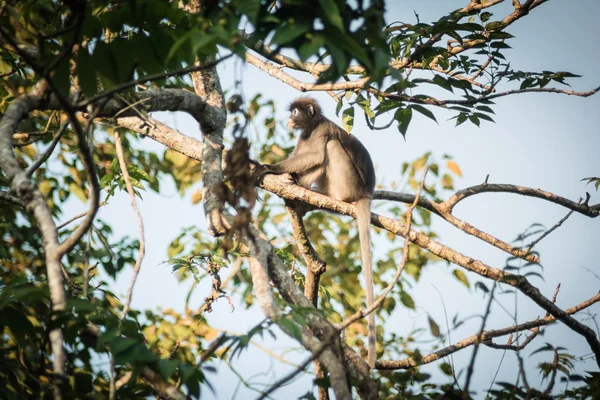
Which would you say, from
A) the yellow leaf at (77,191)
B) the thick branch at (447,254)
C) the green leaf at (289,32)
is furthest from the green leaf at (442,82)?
the yellow leaf at (77,191)

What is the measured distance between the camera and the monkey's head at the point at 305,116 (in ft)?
20.4

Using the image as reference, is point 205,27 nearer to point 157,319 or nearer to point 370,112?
point 370,112

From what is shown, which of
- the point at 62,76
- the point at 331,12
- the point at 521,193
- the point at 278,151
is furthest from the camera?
the point at 278,151

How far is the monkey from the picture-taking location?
5414 mm

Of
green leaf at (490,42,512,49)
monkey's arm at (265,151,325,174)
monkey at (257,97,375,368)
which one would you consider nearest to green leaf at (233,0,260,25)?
green leaf at (490,42,512,49)

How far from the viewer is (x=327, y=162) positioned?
5766 mm

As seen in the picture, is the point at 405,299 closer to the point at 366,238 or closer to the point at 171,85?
the point at 366,238

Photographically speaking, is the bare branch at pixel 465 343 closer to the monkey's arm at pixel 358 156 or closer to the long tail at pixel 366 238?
the long tail at pixel 366 238

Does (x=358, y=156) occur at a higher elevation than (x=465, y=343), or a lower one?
higher

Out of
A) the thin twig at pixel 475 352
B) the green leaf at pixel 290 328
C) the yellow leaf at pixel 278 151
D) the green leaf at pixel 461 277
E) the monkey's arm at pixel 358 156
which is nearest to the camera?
the green leaf at pixel 290 328

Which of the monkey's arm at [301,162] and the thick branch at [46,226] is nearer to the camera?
the thick branch at [46,226]

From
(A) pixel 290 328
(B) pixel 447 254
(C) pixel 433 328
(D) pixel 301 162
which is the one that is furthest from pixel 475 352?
(D) pixel 301 162

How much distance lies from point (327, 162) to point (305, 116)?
0.78 m

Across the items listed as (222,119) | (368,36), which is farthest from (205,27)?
(222,119)
